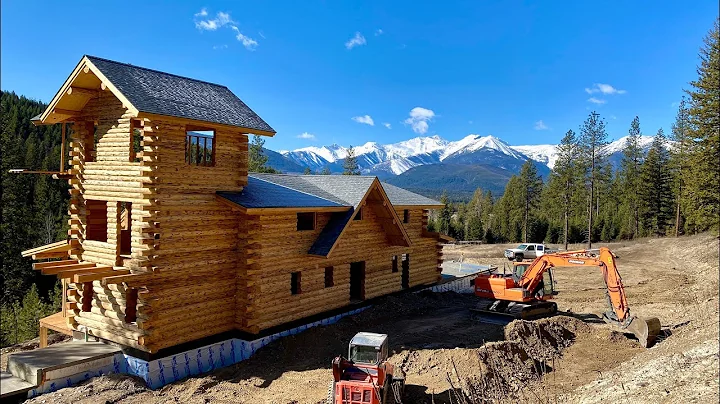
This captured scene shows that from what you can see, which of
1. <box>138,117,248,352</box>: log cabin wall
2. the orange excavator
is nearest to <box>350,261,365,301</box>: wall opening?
the orange excavator

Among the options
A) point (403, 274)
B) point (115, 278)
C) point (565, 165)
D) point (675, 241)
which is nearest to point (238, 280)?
Answer: point (115, 278)

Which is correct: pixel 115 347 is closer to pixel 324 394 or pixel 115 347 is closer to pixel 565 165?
pixel 324 394

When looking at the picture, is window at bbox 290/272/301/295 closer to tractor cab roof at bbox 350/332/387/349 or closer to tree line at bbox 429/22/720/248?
tractor cab roof at bbox 350/332/387/349

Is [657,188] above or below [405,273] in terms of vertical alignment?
above

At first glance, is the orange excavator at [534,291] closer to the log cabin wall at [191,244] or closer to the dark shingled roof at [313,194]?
the dark shingled roof at [313,194]

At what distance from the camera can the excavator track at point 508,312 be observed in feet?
70.4

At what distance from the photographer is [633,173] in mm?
75125

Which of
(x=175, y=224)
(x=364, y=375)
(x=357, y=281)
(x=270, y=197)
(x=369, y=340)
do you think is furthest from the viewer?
(x=357, y=281)

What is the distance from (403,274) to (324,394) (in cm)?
1379

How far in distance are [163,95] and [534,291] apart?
61.7 ft

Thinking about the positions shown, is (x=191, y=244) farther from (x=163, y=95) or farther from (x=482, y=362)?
(x=482, y=362)

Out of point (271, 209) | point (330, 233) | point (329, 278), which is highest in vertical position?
point (271, 209)

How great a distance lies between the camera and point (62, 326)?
63.0 feet

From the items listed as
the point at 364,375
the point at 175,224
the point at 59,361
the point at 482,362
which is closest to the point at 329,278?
the point at 175,224
